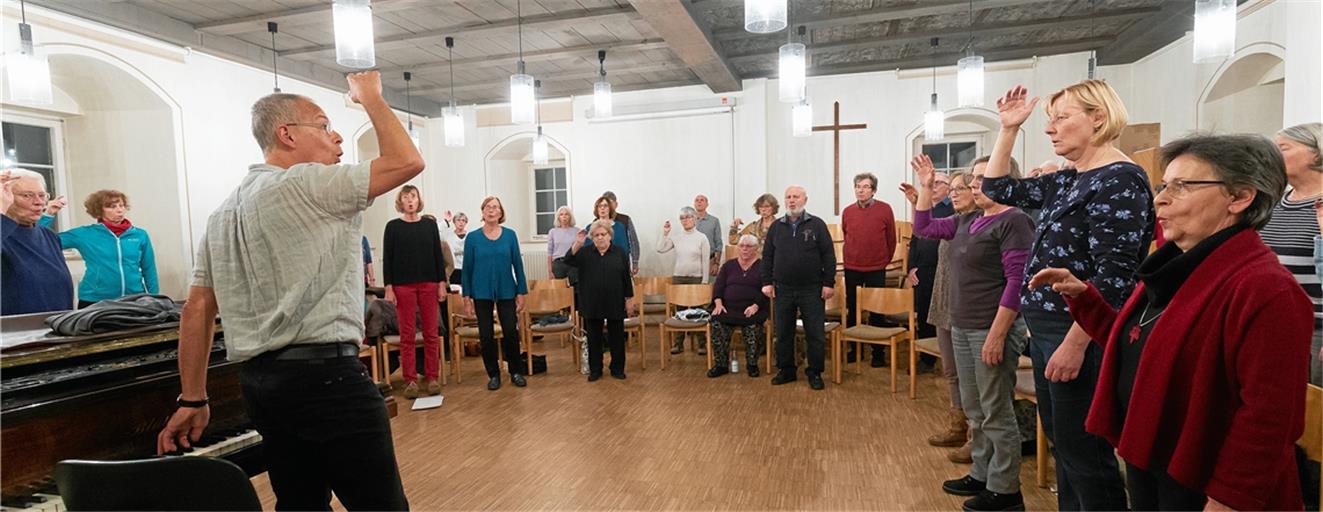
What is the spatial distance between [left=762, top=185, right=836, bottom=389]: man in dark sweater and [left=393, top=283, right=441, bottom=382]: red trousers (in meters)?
2.32

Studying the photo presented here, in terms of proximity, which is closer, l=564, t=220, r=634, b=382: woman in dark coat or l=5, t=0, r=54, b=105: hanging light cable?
l=5, t=0, r=54, b=105: hanging light cable

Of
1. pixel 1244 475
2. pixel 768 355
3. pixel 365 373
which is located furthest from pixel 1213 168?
pixel 768 355

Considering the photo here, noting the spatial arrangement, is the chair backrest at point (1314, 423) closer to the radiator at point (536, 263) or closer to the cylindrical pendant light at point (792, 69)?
the cylindrical pendant light at point (792, 69)

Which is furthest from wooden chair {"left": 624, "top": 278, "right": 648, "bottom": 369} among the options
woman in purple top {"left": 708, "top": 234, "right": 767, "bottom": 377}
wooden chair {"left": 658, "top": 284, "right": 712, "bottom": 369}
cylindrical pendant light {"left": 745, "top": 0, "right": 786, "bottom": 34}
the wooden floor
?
cylindrical pendant light {"left": 745, "top": 0, "right": 786, "bottom": 34}

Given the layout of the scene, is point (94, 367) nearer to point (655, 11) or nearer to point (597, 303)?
point (597, 303)

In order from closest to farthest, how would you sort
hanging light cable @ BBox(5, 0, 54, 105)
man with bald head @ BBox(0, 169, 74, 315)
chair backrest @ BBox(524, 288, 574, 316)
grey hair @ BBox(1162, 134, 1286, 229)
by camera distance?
grey hair @ BBox(1162, 134, 1286, 229)
man with bald head @ BBox(0, 169, 74, 315)
hanging light cable @ BBox(5, 0, 54, 105)
chair backrest @ BBox(524, 288, 574, 316)

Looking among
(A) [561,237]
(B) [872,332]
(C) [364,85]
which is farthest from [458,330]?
(C) [364,85]

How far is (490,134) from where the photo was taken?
8.61 m

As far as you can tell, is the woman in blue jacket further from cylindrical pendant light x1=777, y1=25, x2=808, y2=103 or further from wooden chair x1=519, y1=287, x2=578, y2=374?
cylindrical pendant light x1=777, y1=25, x2=808, y2=103

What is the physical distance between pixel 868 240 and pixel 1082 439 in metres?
3.37

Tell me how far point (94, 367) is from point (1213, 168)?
8.20 ft

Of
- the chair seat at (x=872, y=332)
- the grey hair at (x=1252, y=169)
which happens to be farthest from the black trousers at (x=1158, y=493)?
the chair seat at (x=872, y=332)

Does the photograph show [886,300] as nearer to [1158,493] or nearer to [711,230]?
[1158,493]

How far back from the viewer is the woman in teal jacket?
368 centimetres
